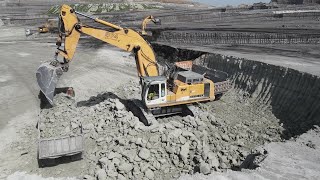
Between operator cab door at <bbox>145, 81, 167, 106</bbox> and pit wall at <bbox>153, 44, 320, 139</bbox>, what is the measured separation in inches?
224

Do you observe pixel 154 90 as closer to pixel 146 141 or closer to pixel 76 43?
pixel 146 141

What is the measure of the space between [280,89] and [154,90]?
24.6ft

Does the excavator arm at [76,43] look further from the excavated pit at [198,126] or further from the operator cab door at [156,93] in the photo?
the excavated pit at [198,126]

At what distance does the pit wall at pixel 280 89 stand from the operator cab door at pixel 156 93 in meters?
5.70

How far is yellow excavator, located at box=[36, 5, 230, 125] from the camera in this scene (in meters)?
14.8

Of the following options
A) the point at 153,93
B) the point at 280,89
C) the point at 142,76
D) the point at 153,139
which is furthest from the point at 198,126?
the point at 280,89

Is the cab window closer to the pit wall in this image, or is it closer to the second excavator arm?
the second excavator arm

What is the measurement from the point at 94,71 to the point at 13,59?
8.16 meters

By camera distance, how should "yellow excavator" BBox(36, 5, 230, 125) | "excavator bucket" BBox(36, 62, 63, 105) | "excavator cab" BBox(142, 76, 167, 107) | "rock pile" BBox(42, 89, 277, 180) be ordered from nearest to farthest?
"rock pile" BBox(42, 89, 277, 180) → "yellow excavator" BBox(36, 5, 230, 125) → "excavator cab" BBox(142, 76, 167, 107) → "excavator bucket" BBox(36, 62, 63, 105)

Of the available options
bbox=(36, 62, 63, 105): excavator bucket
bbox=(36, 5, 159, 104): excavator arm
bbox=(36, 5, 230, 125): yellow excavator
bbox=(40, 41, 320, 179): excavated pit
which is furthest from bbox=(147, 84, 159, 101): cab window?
bbox=(36, 62, 63, 105): excavator bucket

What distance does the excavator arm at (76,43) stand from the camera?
14.7m

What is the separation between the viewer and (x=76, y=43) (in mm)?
14992

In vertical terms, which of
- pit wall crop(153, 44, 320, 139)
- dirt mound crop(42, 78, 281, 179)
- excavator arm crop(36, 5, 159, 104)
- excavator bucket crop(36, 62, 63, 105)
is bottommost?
dirt mound crop(42, 78, 281, 179)

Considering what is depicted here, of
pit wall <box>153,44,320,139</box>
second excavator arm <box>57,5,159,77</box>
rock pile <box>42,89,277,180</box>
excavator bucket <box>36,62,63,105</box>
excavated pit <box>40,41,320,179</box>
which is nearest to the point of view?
rock pile <box>42,89,277,180</box>
